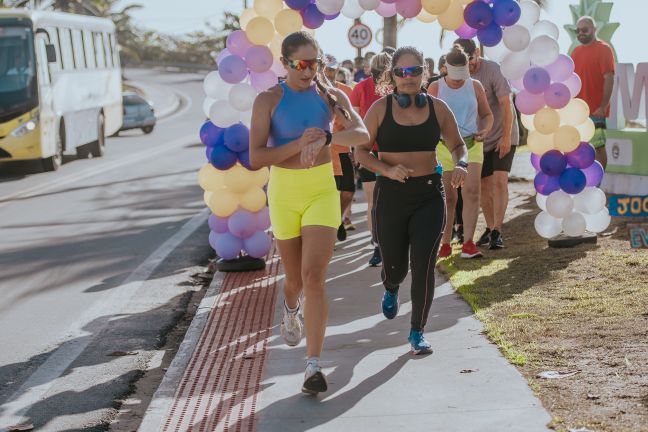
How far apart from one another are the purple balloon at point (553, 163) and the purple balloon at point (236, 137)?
2.86 metres

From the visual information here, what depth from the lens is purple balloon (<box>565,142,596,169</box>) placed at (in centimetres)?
1113

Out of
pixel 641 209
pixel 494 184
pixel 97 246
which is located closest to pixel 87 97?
pixel 97 246

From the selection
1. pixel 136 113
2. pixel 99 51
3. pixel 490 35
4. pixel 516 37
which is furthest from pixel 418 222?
pixel 136 113

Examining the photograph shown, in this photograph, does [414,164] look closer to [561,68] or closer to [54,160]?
[561,68]

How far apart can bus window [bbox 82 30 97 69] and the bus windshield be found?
534 cm

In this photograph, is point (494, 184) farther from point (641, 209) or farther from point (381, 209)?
point (381, 209)

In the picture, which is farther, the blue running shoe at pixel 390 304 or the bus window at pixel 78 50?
the bus window at pixel 78 50

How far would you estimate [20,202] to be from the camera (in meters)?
18.2

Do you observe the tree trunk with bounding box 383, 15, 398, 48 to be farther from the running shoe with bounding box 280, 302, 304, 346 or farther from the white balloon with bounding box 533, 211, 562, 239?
the running shoe with bounding box 280, 302, 304, 346

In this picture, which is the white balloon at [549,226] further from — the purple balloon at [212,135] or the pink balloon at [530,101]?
the purple balloon at [212,135]

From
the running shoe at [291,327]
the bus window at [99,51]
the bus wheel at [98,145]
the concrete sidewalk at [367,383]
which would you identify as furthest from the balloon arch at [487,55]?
the bus window at [99,51]

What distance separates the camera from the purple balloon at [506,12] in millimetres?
10641

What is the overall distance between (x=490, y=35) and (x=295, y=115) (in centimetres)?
470

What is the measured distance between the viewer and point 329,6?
405 inches
